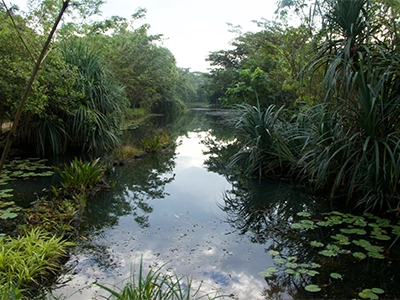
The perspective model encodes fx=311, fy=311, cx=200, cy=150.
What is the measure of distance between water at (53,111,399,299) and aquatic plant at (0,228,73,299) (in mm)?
150

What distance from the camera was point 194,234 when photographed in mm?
3402

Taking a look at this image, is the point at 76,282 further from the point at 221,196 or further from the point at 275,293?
the point at 221,196

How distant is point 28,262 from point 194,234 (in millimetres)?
1632

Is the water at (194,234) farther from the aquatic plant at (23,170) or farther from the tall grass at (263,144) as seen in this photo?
the aquatic plant at (23,170)

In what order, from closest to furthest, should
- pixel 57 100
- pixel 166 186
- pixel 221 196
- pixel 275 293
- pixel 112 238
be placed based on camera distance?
pixel 275 293, pixel 112 238, pixel 221 196, pixel 166 186, pixel 57 100

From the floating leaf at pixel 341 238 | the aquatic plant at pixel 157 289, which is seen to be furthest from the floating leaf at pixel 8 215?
the floating leaf at pixel 341 238

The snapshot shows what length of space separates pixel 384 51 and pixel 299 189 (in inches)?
91.0

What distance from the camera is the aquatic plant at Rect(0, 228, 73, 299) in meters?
2.17

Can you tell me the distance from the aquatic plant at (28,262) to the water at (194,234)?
150 millimetres

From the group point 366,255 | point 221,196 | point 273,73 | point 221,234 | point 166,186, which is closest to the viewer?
point 366,255

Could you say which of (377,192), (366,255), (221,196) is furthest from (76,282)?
(377,192)

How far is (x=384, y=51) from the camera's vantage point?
140 inches

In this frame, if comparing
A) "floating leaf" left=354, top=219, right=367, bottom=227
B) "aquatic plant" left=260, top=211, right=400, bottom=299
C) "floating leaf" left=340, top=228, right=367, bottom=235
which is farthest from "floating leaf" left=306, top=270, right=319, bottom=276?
"floating leaf" left=354, top=219, right=367, bottom=227

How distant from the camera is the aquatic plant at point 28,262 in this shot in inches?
85.6
